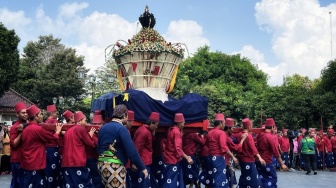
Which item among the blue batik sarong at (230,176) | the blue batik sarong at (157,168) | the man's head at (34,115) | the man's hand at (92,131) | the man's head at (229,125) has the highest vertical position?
the man's head at (34,115)

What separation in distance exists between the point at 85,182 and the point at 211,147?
3087 mm

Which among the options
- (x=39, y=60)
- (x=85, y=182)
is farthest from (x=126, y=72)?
(x=39, y=60)

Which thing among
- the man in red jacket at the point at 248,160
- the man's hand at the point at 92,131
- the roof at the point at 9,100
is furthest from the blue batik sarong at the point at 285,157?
the roof at the point at 9,100

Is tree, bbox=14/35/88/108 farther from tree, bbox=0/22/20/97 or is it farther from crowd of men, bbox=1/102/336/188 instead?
crowd of men, bbox=1/102/336/188

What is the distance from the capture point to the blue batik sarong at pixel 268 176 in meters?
9.62

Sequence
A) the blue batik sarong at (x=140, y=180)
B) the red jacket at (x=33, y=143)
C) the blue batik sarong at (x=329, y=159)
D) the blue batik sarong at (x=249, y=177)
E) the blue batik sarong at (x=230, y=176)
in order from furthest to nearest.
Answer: the blue batik sarong at (x=329, y=159) < the blue batik sarong at (x=230, y=176) < the blue batik sarong at (x=249, y=177) < the blue batik sarong at (x=140, y=180) < the red jacket at (x=33, y=143)

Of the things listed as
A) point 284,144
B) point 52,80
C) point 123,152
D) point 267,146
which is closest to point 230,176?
point 267,146

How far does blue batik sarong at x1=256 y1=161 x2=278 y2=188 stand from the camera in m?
9.62

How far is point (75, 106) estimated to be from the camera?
34.7m

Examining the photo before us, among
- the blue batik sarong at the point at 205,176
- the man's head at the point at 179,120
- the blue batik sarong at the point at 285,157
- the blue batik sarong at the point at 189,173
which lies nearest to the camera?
the man's head at the point at 179,120

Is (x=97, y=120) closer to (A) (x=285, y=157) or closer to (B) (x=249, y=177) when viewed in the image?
(B) (x=249, y=177)

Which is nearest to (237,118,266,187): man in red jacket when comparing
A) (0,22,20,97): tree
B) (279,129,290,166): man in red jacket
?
(279,129,290,166): man in red jacket

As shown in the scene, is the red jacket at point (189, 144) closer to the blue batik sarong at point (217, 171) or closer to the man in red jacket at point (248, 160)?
the blue batik sarong at point (217, 171)

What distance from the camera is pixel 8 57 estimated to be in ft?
84.7
